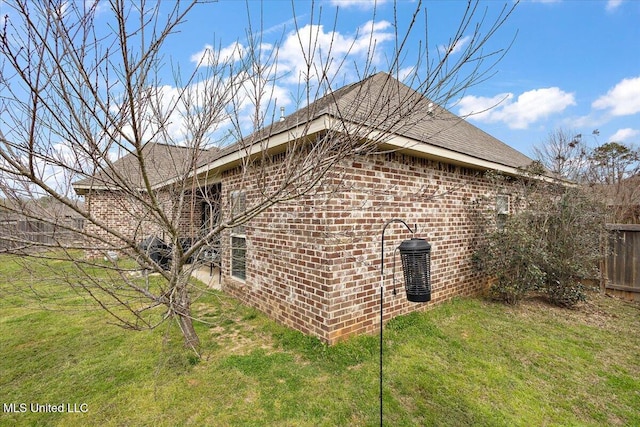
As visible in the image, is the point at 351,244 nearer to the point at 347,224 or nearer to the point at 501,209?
the point at 347,224

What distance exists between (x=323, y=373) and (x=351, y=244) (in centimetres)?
161

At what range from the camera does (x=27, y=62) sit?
5.62 feet

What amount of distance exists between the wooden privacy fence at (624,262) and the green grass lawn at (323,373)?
1855 mm

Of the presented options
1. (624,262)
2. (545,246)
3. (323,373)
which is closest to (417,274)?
(323,373)

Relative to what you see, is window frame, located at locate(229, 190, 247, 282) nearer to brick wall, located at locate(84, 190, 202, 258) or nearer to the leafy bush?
brick wall, located at locate(84, 190, 202, 258)

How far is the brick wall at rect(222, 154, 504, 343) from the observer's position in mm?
3729

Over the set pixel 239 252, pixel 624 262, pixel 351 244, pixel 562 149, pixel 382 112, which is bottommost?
pixel 624 262

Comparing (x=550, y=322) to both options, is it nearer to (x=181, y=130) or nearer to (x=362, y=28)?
(x=362, y=28)

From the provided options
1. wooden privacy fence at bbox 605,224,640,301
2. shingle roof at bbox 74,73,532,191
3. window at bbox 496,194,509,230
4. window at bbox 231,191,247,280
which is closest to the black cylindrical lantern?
shingle roof at bbox 74,73,532,191

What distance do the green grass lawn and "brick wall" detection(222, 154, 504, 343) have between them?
1.08 feet

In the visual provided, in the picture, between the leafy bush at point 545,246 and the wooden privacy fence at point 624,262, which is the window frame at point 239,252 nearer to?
the leafy bush at point 545,246

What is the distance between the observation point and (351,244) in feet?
12.8

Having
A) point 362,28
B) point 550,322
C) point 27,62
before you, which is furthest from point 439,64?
point 550,322

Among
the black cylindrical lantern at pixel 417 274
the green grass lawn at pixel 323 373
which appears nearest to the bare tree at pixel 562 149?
the green grass lawn at pixel 323 373
